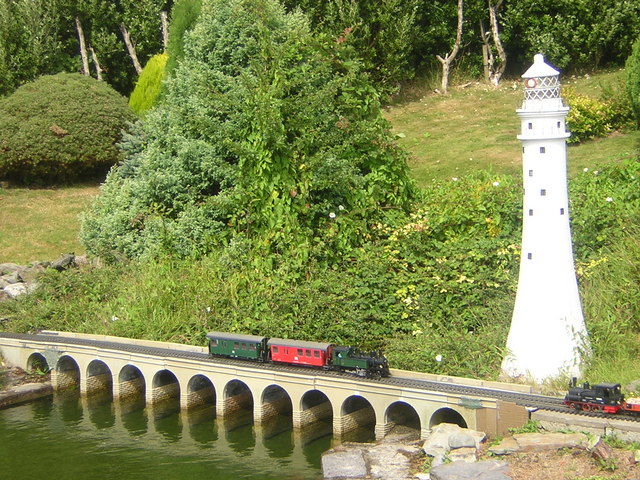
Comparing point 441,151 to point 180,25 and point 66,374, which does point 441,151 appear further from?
point 66,374

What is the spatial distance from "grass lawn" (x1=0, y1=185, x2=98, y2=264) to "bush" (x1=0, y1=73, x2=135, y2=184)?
1108 mm

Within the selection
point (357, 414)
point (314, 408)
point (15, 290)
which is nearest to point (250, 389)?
point (314, 408)

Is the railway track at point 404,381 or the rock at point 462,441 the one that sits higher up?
the railway track at point 404,381

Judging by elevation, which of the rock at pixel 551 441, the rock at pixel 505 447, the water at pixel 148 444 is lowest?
the water at pixel 148 444

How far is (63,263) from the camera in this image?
109 feet

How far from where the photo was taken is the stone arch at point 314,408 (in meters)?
24.0

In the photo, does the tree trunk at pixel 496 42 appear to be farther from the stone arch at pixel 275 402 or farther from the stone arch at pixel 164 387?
the stone arch at pixel 164 387

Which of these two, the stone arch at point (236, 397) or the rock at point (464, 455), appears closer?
the rock at point (464, 455)

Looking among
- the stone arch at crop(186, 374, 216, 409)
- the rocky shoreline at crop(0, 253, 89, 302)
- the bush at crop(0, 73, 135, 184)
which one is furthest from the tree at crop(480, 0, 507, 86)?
the stone arch at crop(186, 374, 216, 409)

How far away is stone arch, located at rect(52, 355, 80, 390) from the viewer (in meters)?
28.2

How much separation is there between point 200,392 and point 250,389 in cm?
213

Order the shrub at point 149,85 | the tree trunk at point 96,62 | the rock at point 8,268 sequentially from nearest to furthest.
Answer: the rock at point 8,268 → the shrub at point 149,85 → the tree trunk at point 96,62

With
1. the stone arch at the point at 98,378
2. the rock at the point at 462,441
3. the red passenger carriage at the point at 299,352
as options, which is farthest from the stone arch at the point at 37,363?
the rock at the point at 462,441

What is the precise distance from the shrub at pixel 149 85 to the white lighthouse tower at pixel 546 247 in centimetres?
2646
